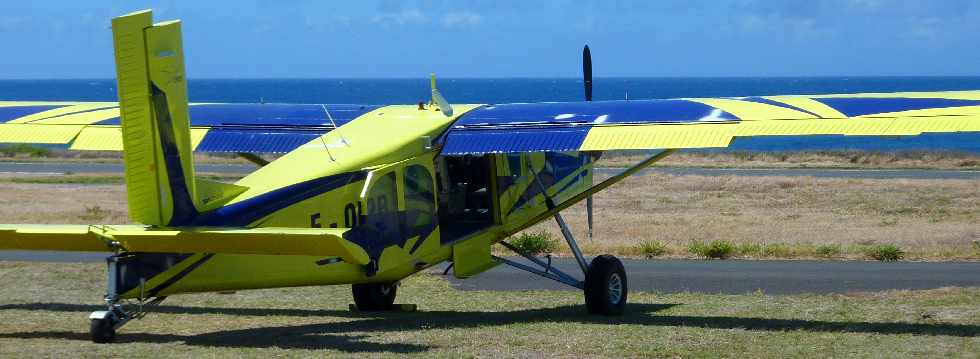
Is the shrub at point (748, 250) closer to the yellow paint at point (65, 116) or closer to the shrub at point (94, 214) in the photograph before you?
the yellow paint at point (65, 116)

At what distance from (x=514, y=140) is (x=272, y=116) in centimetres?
324

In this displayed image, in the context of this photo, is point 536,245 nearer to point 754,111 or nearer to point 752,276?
point 752,276

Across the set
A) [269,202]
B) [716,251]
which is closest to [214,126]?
[269,202]

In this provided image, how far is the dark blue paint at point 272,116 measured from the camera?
14.5 m

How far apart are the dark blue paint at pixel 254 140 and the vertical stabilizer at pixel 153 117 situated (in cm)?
404

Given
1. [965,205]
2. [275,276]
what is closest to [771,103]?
[275,276]

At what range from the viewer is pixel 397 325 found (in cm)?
1234

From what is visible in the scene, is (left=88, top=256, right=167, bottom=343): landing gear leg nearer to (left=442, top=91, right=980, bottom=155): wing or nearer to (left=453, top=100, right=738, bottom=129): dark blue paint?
(left=442, top=91, right=980, bottom=155): wing

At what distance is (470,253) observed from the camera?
44.1 feet

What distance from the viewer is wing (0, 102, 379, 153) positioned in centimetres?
1421

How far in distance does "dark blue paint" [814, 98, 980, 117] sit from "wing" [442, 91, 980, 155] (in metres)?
0.01

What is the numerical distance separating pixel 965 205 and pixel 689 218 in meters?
6.64

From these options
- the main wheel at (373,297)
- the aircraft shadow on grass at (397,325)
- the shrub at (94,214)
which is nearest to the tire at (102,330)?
the aircraft shadow on grass at (397,325)

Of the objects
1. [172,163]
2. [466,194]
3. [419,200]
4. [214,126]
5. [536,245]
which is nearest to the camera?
[172,163]
